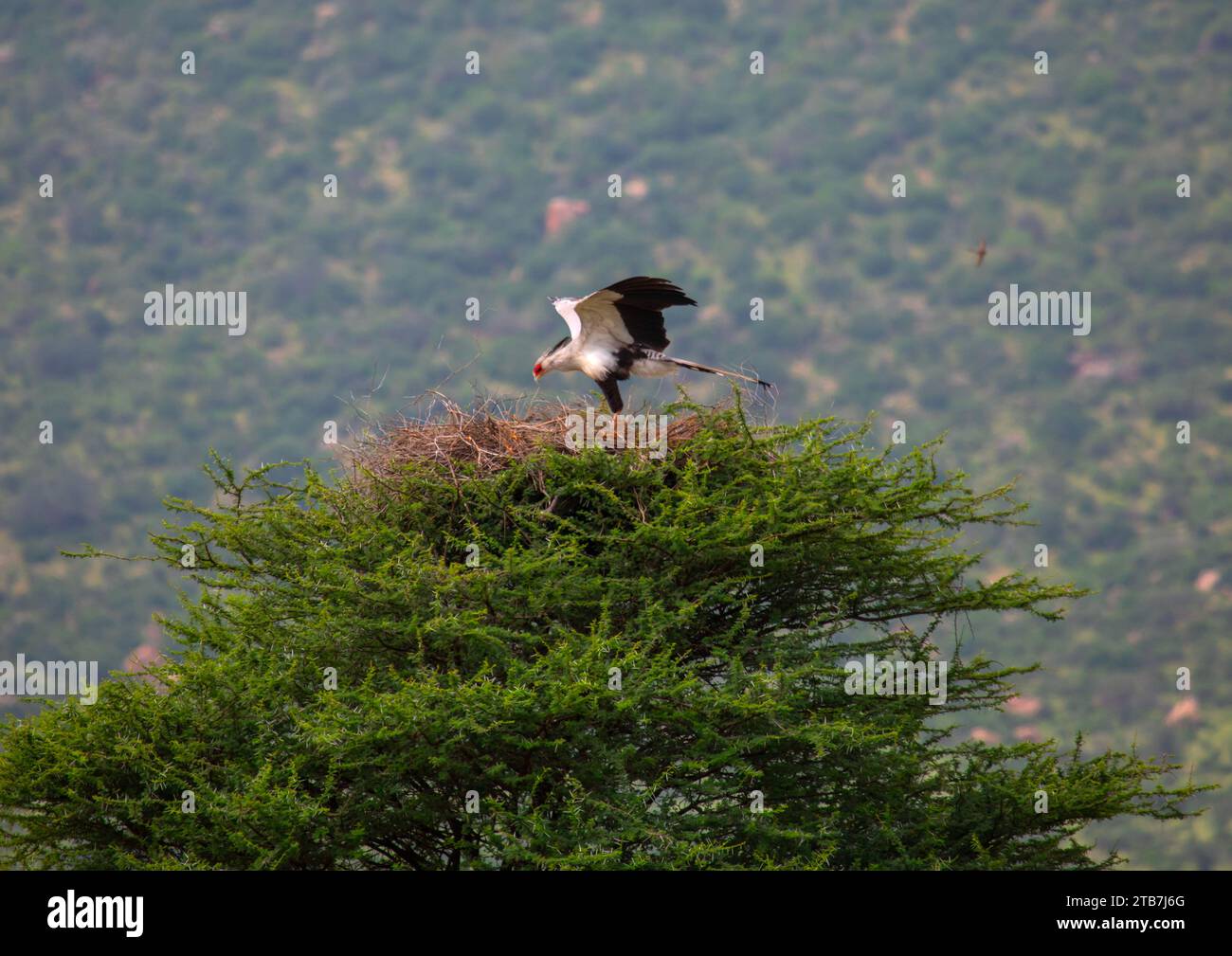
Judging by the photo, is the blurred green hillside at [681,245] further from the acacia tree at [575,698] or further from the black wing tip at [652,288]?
the black wing tip at [652,288]

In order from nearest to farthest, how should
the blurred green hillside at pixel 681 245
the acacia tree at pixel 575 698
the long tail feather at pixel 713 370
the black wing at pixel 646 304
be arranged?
the acacia tree at pixel 575 698, the long tail feather at pixel 713 370, the black wing at pixel 646 304, the blurred green hillside at pixel 681 245

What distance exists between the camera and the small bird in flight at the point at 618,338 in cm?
1427

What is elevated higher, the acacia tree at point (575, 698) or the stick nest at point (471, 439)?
the stick nest at point (471, 439)

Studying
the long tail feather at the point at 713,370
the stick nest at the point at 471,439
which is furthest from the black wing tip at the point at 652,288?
the stick nest at the point at 471,439

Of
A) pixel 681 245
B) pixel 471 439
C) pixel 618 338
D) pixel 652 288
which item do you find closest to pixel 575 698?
pixel 471 439

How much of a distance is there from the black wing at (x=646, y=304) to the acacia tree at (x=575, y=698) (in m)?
0.86

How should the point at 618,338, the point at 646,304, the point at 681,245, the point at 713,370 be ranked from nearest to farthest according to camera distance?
the point at 713,370 < the point at 646,304 < the point at 618,338 < the point at 681,245

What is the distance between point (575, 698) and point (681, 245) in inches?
3376

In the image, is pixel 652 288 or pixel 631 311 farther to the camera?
pixel 631 311

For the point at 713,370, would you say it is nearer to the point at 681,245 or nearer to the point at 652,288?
the point at 652,288

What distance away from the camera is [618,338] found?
1472 centimetres

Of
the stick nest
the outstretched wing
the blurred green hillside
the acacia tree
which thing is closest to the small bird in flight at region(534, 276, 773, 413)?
the outstretched wing

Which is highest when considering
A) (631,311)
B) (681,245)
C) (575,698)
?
(681,245)
